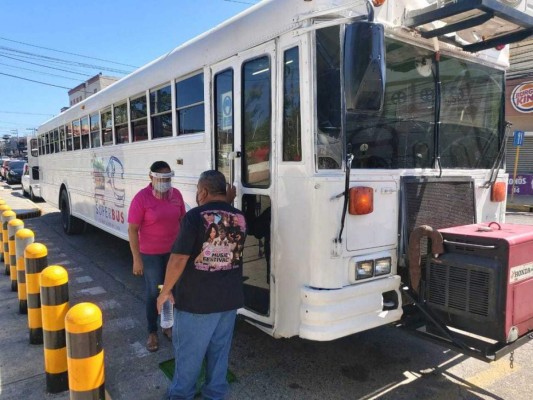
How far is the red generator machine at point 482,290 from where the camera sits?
106 inches

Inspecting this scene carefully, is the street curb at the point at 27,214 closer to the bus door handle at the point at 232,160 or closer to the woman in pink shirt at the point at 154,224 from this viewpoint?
the woman in pink shirt at the point at 154,224

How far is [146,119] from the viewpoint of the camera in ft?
16.9

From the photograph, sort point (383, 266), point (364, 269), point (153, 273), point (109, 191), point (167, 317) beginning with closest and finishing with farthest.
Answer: point (364, 269) → point (383, 266) → point (153, 273) → point (167, 317) → point (109, 191)

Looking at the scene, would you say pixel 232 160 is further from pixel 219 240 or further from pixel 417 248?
pixel 417 248

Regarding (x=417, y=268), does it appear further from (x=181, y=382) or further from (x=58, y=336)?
(x=58, y=336)

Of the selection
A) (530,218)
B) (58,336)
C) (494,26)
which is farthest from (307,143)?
(530,218)

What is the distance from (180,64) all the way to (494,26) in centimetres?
279

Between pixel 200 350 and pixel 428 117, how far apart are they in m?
2.50

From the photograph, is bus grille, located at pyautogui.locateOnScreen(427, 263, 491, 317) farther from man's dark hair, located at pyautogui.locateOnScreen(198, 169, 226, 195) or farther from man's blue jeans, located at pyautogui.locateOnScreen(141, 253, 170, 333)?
man's blue jeans, located at pyautogui.locateOnScreen(141, 253, 170, 333)

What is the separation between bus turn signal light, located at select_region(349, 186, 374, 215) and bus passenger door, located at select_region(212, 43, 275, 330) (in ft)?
2.08

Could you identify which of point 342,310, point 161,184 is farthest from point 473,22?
point 161,184

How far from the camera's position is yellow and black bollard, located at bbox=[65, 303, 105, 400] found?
7.99 feet

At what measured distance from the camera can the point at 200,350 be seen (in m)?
2.66

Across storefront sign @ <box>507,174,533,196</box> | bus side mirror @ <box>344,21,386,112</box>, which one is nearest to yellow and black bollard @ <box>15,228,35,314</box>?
bus side mirror @ <box>344,21,386,112</box>
